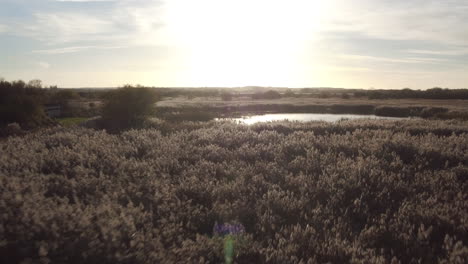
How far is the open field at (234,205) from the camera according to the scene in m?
4.24

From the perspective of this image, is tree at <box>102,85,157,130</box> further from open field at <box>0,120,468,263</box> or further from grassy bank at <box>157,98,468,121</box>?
open field at <box>0,120,468,263</box>

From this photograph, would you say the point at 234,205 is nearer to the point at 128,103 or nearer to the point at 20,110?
the point at 128,103

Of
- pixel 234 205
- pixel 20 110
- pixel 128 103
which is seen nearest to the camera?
pixel 234 205

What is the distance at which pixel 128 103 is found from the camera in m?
32.8

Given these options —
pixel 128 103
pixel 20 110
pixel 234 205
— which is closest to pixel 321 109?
pixel 128 103

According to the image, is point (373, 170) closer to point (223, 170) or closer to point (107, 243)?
point (223, 170)

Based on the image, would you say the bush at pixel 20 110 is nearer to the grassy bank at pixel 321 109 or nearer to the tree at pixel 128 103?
the tree at pixel 128 103

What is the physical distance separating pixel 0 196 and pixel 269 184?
428 cm

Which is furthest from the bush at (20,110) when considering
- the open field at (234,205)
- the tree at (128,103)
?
the open field at (234,205)

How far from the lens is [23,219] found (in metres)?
4.10

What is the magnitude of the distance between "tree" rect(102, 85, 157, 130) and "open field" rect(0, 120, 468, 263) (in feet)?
71.8

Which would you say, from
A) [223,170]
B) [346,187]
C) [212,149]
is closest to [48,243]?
[223,170]

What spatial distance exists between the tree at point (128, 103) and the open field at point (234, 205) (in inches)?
861

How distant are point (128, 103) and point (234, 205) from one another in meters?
28.4
